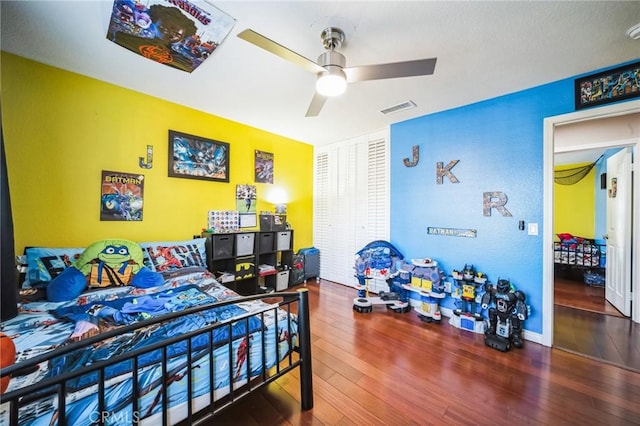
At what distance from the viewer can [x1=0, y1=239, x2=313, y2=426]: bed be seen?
0.94 m

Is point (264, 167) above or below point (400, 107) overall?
below

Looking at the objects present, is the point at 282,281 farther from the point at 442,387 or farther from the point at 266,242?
the point at 442,387

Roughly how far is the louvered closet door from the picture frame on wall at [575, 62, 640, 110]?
6.91 ft

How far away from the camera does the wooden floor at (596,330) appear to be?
2.21 metres

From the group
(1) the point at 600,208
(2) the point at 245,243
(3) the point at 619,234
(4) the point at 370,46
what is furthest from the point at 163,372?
(1) the point at 600,208

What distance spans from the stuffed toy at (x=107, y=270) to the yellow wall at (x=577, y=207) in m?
7.98

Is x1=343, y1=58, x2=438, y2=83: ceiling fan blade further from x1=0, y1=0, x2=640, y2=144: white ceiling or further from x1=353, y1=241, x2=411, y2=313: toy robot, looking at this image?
x1=353, y1=241, x2=411, y2=313: toy robot

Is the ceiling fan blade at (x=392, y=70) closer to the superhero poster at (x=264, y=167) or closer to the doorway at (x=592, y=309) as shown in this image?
the doorway at (x=592, y=309)

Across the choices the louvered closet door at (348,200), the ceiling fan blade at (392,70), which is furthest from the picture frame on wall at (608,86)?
the louvered closet door at (348,200)

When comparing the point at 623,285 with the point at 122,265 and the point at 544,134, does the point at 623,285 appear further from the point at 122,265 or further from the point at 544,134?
the point at 122,265

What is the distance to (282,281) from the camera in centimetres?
395

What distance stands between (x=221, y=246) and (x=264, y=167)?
156cm

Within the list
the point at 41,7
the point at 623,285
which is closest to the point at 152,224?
the point at 41,7

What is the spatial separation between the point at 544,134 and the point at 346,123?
231cm
